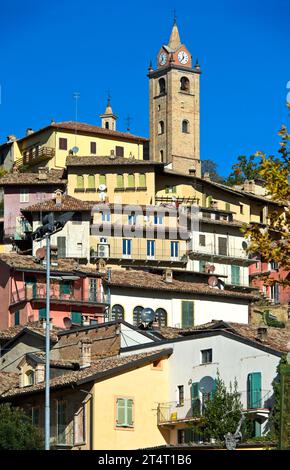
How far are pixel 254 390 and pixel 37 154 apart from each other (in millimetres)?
61137

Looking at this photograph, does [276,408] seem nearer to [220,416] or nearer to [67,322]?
[220,416]

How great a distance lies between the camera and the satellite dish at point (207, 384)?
5116 centimetres

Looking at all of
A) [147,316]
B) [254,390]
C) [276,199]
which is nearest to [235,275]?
[147,316]

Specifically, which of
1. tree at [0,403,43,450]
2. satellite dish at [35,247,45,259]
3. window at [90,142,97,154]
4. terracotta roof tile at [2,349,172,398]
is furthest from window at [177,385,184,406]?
window at [90,142,97,154]

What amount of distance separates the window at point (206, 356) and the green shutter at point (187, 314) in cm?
2478

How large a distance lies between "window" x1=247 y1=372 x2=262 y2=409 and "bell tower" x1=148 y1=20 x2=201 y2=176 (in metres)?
62.0

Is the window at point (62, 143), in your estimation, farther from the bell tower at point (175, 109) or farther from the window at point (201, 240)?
the window at point (201, 240)

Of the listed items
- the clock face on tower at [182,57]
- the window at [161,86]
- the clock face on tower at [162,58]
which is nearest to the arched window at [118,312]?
the window at [161,86]

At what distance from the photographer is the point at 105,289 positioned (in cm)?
7650

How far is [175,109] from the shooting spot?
388 ft

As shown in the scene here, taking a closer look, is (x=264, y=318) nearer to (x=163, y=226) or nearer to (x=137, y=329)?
(x=163, y=226)
